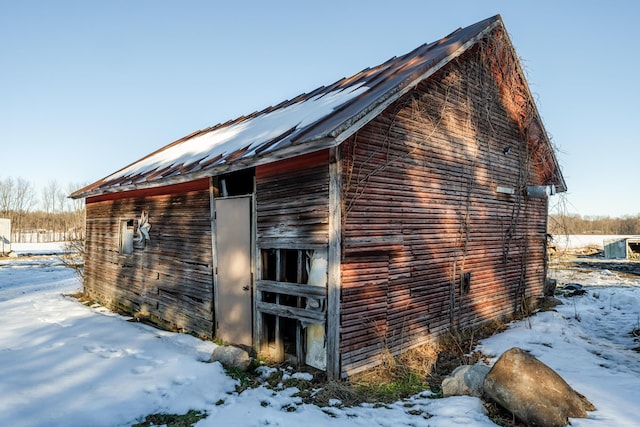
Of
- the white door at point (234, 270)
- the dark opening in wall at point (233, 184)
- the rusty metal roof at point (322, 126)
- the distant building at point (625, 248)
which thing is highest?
the rusty metal roof at point (322, 126)

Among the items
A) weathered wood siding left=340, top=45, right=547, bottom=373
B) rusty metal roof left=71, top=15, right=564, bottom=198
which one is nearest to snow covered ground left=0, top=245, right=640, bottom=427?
weathered wood siding left=340, top=45, right=547, bottom=373

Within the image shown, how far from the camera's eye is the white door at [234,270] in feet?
22.7

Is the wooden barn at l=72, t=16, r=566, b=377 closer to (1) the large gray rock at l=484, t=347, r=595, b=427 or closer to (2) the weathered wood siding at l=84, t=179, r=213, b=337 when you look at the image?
(2) the weathered wood siding at l=84, t=179, r=213, b=337

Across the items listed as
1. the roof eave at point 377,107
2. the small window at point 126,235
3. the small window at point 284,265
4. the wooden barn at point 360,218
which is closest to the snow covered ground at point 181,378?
the wooden barn at point 360,218

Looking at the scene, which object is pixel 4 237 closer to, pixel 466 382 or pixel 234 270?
pixel 234 270

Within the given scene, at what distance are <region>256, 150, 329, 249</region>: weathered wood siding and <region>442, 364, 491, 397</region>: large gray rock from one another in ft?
8.14

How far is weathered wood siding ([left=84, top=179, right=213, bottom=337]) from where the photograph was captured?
7.91 meters

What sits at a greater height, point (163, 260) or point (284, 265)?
point (284, 265)

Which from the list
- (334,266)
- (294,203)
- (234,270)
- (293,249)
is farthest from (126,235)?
(334,266)

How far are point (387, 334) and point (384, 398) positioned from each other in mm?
1260

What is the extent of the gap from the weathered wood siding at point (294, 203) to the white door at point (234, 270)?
0.46 m

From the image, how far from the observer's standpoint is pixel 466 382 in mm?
5016

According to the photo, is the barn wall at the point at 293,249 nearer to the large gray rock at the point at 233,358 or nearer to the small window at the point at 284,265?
the small window at the point at 284,265

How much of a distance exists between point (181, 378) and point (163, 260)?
13.6ft
